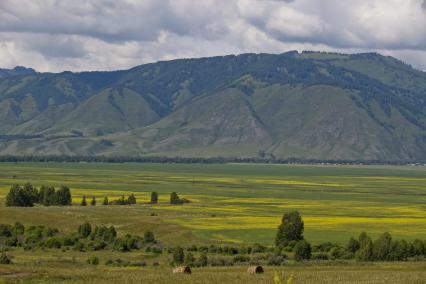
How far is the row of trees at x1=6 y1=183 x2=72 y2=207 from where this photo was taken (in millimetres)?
120688

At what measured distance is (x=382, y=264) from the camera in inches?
2586

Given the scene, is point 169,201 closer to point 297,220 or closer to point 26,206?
point 26,206

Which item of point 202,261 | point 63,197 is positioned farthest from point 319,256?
point 63,197

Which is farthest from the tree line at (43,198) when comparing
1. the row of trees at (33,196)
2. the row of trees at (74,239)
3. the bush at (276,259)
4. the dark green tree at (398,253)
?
the dark green tree at (398,253)

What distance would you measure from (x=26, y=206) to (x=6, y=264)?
60294 millimetres

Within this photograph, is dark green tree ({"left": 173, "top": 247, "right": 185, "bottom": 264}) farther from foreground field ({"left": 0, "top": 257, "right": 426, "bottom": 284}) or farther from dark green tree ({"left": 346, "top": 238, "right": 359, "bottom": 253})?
dark green tree ({"left": 346, "top": 238, "right": 359, "bottom": 253})

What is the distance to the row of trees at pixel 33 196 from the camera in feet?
396

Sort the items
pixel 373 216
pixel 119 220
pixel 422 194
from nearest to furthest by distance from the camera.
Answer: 1. pixel 119 220
2. pixel 373 216
3. pixel 422 194

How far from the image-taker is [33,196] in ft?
417

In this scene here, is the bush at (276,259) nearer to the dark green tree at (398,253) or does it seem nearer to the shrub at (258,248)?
the shrub at (258,248)

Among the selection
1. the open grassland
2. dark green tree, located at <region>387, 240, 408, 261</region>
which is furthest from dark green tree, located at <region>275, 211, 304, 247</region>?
dark green tree, located at <region>387, 240, 408, 261</region>

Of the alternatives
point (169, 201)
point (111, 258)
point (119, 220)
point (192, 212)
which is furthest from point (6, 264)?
point (169, 201)

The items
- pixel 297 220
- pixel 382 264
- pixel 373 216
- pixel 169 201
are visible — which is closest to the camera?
pixel 382 264

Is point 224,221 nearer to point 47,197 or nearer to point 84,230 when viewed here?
point 84,230
